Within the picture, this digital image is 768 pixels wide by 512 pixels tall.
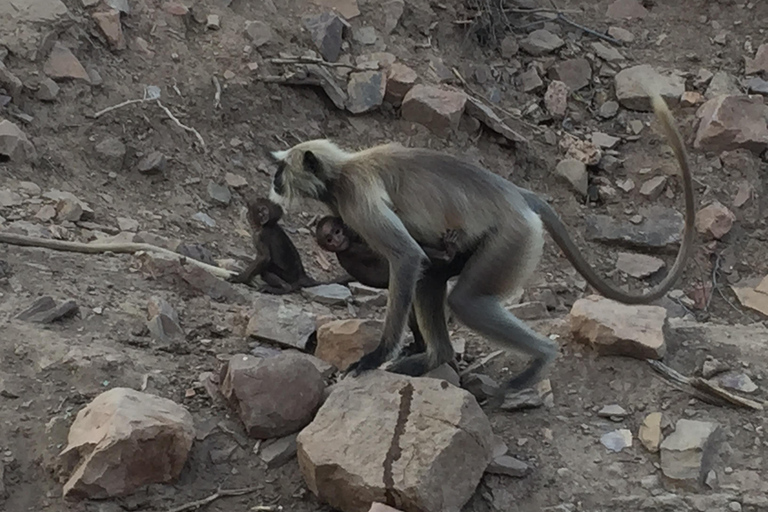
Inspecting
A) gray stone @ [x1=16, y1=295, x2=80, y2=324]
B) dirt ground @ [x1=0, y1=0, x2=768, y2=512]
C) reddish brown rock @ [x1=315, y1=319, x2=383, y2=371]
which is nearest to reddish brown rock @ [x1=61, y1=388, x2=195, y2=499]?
dirt ground @ [x1=0, y1=0, x2=768, y2=512]

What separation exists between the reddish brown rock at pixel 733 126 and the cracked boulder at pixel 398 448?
504 centimetres

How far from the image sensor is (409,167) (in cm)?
421

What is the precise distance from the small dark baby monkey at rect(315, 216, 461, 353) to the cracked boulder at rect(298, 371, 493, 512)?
84 centimetres

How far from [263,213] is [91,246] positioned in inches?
44.5

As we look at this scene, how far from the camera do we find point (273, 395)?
3.73 m

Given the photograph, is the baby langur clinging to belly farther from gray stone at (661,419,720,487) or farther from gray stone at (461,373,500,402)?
gray stone at (661,419,720,487)

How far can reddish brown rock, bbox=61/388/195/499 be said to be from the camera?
3.36m

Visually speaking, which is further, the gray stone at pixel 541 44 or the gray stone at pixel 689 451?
the gray stone at pixel 541 44

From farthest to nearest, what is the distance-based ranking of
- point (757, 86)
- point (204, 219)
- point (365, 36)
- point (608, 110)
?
point (757, 86) → point (608, 110) → point (365, 36) → point (204, 219)

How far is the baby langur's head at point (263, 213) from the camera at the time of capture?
5840mm

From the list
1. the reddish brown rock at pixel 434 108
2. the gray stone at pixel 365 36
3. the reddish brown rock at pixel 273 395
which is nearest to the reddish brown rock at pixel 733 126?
the reddish brown rock at pixel 434 108

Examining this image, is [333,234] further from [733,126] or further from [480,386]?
[733,126]

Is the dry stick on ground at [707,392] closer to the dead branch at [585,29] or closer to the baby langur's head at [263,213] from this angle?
the baby langur's head at [263,213]

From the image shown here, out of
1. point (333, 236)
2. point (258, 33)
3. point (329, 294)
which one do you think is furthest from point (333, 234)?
point (258, 33)
